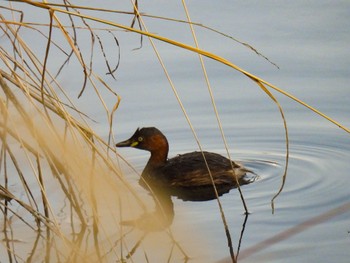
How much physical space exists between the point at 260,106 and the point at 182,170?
0.84m

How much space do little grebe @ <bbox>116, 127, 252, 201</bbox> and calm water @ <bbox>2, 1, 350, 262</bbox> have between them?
0.14 m

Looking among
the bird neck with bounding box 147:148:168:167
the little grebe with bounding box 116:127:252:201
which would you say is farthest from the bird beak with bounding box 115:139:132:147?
the bird neck with bounding box 147:148:168:167

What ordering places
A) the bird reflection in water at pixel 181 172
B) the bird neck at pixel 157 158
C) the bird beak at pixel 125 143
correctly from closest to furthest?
the bird reflection in water at pixel 181 172, the bird beak at pixel 125 143, the bird neck at pixel 157 158

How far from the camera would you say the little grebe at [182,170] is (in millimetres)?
6273

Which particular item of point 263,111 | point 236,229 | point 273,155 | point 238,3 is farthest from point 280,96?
point 236,229

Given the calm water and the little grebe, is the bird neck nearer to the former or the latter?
the little grebe

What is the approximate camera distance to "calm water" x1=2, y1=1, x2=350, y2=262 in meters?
5.39

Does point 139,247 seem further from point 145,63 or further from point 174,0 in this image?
point 174,0

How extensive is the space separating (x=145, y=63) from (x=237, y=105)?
3.21 ft

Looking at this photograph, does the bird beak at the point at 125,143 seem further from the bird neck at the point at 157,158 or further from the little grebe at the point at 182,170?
the bird neck at the point at 157,158

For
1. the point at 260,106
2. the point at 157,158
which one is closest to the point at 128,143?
the point at 157,158

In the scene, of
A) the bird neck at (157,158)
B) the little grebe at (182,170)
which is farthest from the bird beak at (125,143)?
the bird neck at (157,158)

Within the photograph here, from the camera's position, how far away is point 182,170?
263 inches

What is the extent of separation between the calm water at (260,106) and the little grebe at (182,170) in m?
0.14
